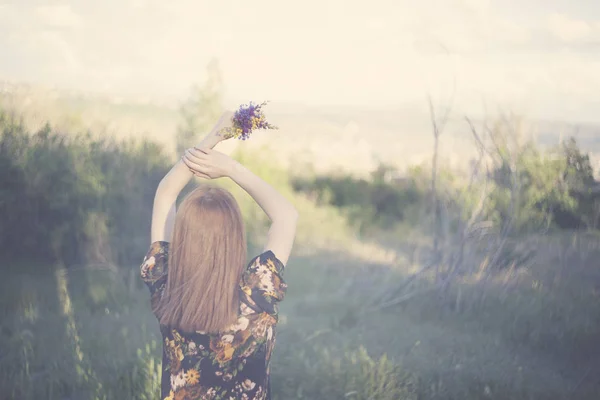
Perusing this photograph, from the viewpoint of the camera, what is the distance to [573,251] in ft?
28.2

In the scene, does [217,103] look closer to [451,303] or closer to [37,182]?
[37,182]

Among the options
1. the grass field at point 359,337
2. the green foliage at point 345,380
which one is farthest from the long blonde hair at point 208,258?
the green foliage at point 345,380

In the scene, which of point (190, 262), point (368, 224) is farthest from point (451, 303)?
point (368, 224)

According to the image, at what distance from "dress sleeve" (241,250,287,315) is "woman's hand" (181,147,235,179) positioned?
0.35 meters

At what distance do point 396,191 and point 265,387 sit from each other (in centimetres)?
1452

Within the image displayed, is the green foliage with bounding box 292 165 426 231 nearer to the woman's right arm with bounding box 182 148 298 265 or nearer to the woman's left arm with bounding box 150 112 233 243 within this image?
the woman's left arm with bounding box 150 112 233 243

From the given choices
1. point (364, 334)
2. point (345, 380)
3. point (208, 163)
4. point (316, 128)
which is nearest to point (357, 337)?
point (364, 334)

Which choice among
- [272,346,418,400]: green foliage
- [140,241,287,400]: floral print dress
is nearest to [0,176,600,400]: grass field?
[272,346,418,400]: green foliage

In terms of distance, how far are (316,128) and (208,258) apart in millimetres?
58052

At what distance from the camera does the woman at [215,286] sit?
209 cm

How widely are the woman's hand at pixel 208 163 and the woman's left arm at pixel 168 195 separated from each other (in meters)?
0.12

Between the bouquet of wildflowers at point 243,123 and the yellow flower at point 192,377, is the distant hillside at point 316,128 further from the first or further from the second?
the yellow flower at point 192,377

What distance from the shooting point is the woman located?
6.86ft

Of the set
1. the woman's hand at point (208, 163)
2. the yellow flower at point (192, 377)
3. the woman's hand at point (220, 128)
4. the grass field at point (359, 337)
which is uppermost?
the woman's hand at point (220, 128)
